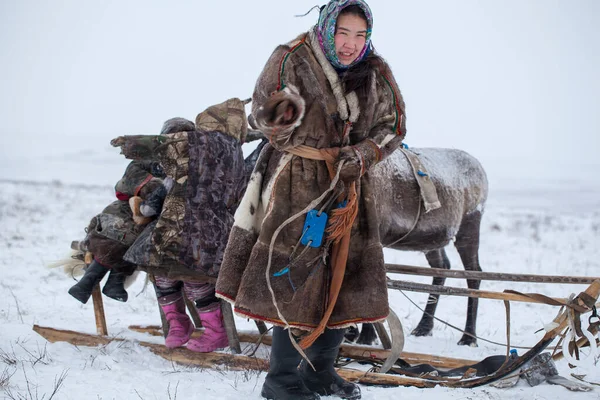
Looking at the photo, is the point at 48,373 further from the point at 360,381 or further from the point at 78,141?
the point at 78,141

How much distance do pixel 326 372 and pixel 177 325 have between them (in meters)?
1.40

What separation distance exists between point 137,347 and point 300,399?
5.22 ft

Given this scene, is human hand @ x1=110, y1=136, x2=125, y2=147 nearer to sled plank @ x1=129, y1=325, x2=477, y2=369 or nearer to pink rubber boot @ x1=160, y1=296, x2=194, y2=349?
pink rubber boot @ x1=160, y1=296, x2=194, y2=349

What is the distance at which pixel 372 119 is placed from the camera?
8.43 ft

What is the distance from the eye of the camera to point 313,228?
239 cm

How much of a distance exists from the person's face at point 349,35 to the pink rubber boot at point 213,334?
2.03 meters

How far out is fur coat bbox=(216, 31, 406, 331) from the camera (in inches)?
93.4

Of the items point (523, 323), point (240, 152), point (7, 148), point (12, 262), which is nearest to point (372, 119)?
point (240, 152)

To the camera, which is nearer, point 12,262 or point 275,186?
point 275,186

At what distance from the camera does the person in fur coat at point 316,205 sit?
7.77 ft

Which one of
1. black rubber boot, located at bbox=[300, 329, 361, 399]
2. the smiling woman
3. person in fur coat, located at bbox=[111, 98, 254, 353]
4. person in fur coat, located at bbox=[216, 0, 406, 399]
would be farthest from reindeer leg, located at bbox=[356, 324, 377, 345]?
the smiling woman

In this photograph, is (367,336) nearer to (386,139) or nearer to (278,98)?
(386,139)

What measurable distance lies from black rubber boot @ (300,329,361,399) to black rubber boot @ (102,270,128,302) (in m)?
1.73

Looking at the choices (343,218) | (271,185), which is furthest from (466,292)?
(271,185)
